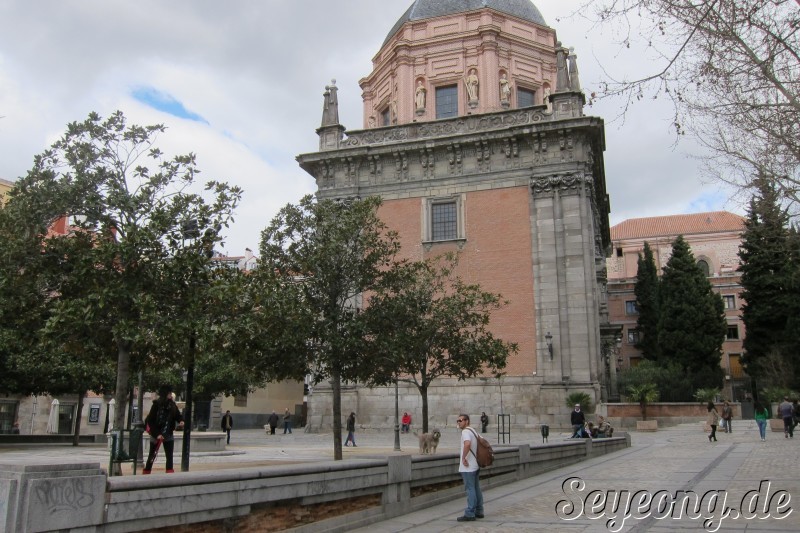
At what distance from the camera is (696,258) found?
237ft

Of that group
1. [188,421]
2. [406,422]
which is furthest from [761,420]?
[188,421]

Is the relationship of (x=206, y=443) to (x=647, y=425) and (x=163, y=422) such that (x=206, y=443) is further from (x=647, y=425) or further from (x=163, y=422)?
(x=647, y=425)

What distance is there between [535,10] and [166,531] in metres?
37.9

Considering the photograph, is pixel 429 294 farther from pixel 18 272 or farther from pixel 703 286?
pixel 703 286

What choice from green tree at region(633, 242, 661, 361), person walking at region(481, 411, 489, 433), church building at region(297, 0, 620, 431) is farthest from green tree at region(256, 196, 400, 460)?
green tree at region(633, 242, 661, 361)

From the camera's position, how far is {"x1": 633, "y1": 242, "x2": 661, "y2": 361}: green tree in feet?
176

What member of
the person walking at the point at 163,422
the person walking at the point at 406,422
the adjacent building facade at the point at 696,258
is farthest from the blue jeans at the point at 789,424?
the adjacent building facade at the point at 696,258

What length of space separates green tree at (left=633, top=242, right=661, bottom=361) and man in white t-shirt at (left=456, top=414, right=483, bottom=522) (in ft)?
145

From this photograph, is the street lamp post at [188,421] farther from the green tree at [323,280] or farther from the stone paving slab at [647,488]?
the stone paving slab at [647,488]

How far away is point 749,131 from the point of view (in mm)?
11430

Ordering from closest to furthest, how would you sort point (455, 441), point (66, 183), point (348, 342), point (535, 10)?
point (66, 183)
point (348, 342)
point (455, 441)
point (535, 10)

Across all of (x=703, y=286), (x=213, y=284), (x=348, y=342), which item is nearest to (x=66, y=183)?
(x=213, y=284)

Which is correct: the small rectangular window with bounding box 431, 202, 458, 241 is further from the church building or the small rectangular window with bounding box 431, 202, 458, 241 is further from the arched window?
the arched window

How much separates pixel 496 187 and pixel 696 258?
49.1 metres
